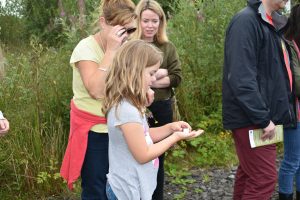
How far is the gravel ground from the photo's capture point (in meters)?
4.29

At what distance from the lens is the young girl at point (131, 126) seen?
2291 millimetres

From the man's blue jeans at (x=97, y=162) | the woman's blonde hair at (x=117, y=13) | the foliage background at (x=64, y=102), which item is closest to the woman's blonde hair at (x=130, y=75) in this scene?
Result: the woman's blonde hair at (x=117, y=13)

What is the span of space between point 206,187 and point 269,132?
5.65ft

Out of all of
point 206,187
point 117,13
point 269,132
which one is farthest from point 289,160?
point 117,13

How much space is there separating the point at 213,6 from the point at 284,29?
269 cm

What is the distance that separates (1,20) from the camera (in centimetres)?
1104

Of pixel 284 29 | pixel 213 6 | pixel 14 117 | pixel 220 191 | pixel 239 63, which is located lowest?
pixel 220 191

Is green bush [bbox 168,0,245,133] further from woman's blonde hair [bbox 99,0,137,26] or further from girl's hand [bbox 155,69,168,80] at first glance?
woman's blonde hair [bbox 99,0,137,26]

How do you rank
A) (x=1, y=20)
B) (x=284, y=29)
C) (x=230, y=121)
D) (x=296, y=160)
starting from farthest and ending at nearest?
(x=1, y=20)
(x=296, y=160)
(x=284, y=29)
(x=230, y=121)

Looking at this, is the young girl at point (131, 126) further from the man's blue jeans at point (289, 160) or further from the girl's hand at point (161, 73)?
the man's blue jeans at point (289, 160)

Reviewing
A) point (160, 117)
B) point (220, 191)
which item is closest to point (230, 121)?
point (160, 117)

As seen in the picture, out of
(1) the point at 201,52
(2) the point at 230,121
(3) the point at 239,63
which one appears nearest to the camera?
(3) the point at 239,63

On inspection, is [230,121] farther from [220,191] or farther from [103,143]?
[220,191]

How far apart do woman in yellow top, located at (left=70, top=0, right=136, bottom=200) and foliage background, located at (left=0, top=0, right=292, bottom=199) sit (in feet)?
3.68
